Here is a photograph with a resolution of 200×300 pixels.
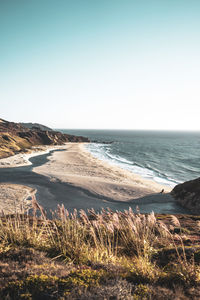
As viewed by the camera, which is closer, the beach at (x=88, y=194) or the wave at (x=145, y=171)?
the beach at (x=88, y=194)

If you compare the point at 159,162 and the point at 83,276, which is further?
the point at 159,162

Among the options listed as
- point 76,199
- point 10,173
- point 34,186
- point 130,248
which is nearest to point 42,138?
point 10,173

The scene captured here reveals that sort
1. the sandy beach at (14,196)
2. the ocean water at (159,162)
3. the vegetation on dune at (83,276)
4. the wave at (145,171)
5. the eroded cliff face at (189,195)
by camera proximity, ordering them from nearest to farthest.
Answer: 1. the vegetation on dune at (83,276)
2. the sandy beach at (14,196)
3. the eroded cliff face at (189,195)
4. the wave at (145,171)
5. the ocean water at (159,162)

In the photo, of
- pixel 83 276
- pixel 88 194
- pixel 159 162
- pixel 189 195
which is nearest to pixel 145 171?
pixel 159 162

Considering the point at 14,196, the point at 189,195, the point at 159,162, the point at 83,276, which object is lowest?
the point at 159,162

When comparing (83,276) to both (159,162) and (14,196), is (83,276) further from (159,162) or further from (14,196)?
(159,162)

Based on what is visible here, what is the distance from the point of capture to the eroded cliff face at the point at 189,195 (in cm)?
1945

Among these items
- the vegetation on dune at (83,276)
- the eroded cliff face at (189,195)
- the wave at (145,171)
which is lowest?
the wave at (145,171)

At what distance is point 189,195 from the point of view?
824 inches

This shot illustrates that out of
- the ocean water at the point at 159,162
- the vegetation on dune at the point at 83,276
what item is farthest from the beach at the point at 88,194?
the vegetation on dune at the point at 83,276

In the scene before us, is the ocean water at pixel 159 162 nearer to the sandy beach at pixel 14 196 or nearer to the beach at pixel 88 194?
the beach at pixel 88 194

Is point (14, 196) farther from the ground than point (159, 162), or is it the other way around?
point (14, 196)

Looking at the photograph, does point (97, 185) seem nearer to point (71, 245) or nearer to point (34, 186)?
point (34, 186)

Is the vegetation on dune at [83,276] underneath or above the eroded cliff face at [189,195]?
above
